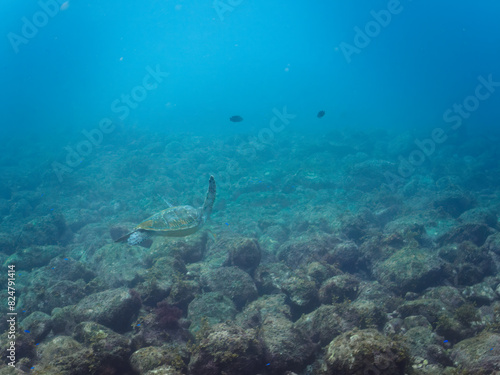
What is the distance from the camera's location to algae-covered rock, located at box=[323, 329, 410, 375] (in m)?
2.73

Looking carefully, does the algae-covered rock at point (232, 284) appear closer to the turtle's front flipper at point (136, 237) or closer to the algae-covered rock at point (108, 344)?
the turtle's front flipper at point (136, 237)

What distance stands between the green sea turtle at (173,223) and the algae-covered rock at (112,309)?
213 centimetres

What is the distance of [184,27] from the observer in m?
135

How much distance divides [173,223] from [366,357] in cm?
660

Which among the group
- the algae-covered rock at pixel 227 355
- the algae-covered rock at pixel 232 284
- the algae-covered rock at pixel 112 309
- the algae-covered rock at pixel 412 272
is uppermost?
the algae-covered rock at pixel 112 309

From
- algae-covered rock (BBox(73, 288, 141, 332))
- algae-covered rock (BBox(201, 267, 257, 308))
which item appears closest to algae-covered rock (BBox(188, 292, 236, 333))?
algae-covered rock (BBox(201, 267, 257, 308))

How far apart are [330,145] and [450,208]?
1821cm

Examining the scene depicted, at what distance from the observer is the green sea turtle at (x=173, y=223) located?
7797 mm

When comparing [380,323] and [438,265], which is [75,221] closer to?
[380,323]

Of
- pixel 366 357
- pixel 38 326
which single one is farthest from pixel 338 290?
pixel 38 326

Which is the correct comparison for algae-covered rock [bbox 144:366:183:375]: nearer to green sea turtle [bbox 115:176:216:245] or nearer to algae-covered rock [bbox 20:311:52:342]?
algae-covered rock [bbox 20:311:52:342]

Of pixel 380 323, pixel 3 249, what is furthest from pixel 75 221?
pixel 380 323

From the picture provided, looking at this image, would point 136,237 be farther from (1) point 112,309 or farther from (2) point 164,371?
(2) point 164,371

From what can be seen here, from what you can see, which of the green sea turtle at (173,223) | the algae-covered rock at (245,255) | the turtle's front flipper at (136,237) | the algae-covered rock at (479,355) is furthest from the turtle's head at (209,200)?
the algae-covered rock at (479,355)
